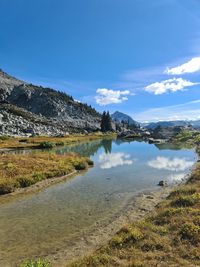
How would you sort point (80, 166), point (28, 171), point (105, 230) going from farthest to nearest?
point (80, 166)
point (28, 171)
point (105, 230)

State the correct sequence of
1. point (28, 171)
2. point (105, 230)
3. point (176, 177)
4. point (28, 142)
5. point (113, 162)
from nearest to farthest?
point (105, 230) < point (28, 171) < point (176, 177) < point (113, 162) < point (28, 142)

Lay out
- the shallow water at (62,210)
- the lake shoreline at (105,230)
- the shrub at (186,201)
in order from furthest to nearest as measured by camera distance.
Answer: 1. the shrub at (186,201)
2. the shallow water at (62,210)
3. the lake shoreline at (105,230)

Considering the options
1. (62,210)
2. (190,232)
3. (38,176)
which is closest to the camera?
(190,232)

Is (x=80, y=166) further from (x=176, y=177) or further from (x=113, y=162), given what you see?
(x=176, y=177)

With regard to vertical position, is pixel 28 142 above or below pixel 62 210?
above

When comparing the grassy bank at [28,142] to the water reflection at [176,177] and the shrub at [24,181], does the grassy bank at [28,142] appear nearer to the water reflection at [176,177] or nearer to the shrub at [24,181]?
the shrub at [24,181]

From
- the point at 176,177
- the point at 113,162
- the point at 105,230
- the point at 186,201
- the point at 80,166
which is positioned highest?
the point at 186,201

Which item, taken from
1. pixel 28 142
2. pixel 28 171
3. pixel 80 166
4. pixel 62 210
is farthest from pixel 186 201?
pixel 28 142

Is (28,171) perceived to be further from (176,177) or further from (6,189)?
(176,177)

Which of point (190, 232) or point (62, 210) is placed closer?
point (190, 232)

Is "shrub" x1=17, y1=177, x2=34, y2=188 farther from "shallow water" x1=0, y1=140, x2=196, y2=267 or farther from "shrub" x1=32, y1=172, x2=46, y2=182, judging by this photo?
"shallow water" x1=0, y1=140, x2=196, y2=267

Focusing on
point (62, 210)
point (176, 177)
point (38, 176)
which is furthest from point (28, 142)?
point (62, 210)

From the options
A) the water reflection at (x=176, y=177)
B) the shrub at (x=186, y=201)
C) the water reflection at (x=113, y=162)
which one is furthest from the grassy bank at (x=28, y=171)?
the shrub at (x=186, y=201)

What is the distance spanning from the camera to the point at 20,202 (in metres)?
28.6
